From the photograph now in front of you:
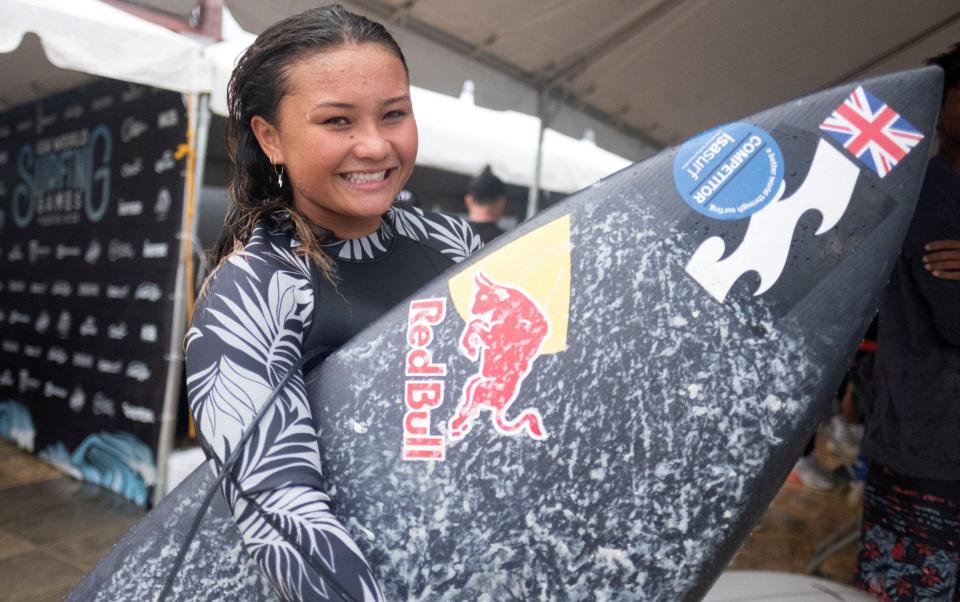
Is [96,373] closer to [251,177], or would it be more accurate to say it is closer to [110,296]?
[110,296]

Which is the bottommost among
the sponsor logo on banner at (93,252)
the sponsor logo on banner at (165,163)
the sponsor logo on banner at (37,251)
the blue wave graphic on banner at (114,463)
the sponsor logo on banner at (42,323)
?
the blue wave graphic on banner at (114,463)

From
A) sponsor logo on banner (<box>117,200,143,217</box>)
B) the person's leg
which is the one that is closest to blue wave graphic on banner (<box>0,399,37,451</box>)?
sponsor logo on banner (<box>117,200,143,217</box>)

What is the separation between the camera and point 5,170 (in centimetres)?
518

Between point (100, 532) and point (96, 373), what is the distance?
3.53 feet

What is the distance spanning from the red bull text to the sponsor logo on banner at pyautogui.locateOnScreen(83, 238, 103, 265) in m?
4.03

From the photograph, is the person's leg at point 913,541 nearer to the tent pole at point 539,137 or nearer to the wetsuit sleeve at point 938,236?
the wetsuit sleeve at point 938,236

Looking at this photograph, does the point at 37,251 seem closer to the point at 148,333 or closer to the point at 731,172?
the point at 148,333

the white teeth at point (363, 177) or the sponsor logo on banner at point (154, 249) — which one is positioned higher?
the sponsor logo on banner at point (154, 249)

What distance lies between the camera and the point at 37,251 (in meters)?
4.79

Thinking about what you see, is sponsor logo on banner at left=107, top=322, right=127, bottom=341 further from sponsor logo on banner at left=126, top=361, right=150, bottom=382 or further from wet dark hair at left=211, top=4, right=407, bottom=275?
wet dark hair at left=211, top=4, right=407, bottom=275

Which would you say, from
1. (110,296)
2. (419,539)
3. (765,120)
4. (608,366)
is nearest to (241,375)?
(419,539)

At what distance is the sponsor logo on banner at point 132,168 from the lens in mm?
3934

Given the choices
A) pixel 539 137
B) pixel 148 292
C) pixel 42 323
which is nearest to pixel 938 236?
pixel 539 137

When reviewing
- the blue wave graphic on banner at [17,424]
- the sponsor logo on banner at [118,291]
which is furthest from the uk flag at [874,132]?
the blue wave graphic on banner at [17,424]
